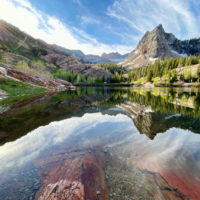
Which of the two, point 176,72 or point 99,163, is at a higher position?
point 176,72

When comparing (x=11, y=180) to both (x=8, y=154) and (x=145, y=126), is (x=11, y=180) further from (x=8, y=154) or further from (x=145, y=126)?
(x=145, y=126)

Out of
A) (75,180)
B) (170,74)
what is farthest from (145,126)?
(170,74)

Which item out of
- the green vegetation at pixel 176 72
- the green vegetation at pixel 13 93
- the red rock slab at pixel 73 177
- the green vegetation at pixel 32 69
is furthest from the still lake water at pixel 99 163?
the green vegetation at pixel 176 72

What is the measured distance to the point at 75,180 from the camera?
18.6 feet

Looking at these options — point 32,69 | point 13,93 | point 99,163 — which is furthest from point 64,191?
point 32,69

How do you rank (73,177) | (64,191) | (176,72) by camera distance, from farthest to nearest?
(176,72)
(73,177)
(64,191)

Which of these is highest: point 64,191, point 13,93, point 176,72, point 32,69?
point 176,72

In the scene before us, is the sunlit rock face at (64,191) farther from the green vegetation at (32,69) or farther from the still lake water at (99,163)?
the green vegetation at (32,69)

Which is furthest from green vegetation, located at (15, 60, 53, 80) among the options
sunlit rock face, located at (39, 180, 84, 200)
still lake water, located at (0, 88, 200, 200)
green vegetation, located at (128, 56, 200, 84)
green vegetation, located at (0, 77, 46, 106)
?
green vegetation, located at (128, 56, 200, 84)

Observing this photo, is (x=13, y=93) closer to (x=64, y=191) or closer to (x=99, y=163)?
(x=99, y=163)

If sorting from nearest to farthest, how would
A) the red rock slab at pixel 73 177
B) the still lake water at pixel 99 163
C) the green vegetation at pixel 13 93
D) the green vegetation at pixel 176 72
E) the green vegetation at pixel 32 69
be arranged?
the red rock slab at pixel 73 177 < the still lake water at pixel 99 163 < the green vegetation at pixel 13 93 < the green vegetation at pixel 32 69 < the green vegetation at pixel 176 72

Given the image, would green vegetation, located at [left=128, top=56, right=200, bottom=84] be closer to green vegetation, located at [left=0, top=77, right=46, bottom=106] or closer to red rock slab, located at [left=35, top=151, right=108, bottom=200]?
green vegetation, located at [left=0, top=77, right=46, bottom=106]

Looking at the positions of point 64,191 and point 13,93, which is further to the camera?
point 13,93

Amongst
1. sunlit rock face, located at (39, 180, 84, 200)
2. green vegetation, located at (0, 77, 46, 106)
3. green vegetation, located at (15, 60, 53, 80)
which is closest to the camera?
sunlit rock face, located at (39, 180, 84, 200)
